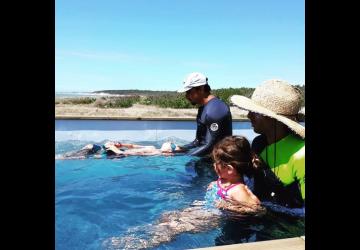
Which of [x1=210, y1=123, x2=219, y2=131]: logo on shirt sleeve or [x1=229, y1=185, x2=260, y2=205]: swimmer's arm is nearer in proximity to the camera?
[x1=229, y1=185, x2=260, y2=205]: swimmer's arm

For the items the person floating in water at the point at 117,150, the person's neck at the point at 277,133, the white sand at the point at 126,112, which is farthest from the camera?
the person floating in water at the point at 117,150

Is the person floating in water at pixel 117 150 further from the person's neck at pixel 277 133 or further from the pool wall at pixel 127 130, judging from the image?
the person's neck at pixel 277 133

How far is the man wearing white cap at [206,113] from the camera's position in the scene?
3.97 meters

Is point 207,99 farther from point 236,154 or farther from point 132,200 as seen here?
point 132,200

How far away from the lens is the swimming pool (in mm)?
3260

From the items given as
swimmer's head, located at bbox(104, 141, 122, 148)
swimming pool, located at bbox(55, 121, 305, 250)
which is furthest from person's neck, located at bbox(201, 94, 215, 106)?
swimmer's head, located at bbox(104, 141, 122, 148)

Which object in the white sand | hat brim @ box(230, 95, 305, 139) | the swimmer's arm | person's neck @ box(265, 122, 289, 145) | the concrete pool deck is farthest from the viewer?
the white sand

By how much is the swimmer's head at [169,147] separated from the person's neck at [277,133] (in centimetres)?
114

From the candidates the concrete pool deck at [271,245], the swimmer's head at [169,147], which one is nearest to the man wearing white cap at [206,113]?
the swimmer's head at [169,147]

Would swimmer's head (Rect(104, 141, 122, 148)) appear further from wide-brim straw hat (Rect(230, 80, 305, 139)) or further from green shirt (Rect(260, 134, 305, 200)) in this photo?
green shirt (Rect(260, 134, 305, 200))

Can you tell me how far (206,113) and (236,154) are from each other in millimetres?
665

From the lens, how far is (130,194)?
12.8 feet
